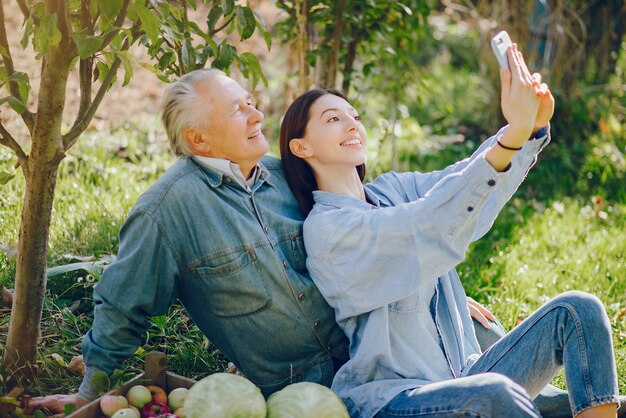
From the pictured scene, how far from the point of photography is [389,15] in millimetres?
4371

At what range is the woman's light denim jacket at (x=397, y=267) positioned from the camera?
92.6 inches

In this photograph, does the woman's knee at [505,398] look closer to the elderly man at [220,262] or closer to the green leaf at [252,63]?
the elderly man at [220,262]

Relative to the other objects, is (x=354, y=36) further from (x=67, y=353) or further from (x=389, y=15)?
(x=67, y=353)

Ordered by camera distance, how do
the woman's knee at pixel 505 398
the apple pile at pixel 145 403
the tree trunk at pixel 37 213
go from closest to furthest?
the woman's knee at pixel 505 398 < the apple pile at pixel 145 403 < the tree trunk at pixel 37 213

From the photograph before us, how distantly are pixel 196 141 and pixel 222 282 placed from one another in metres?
0.52

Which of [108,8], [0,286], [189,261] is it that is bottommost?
[0,286]

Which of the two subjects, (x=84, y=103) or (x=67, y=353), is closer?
(x=84, y=103)

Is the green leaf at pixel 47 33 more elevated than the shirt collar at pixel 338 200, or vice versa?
the green leaf at pixel 47 33

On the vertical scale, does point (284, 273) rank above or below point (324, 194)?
below

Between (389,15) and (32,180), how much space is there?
7.83 feet

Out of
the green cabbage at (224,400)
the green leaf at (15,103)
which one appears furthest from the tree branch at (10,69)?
the green cabbage at (224,400)

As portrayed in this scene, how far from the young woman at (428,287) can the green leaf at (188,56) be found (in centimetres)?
45

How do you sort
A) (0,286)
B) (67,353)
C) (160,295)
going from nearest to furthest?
(160,295) < (67,353) < (0,286)

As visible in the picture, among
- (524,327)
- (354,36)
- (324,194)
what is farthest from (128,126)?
(524,327)
